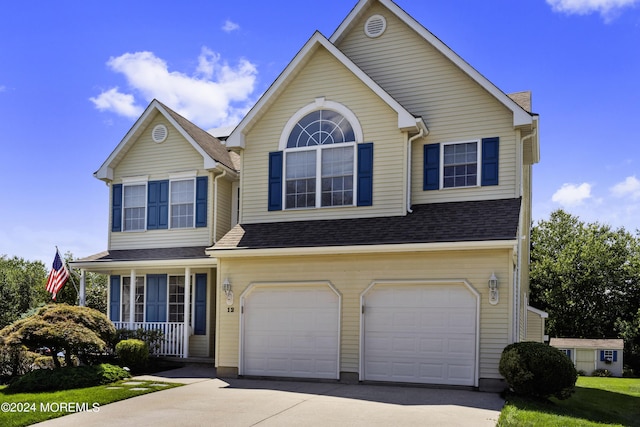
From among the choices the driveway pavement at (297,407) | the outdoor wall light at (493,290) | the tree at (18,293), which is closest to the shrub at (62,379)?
the driveway pavement at (297,407)

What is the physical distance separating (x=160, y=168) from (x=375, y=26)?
8356mm

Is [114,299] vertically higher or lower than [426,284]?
lower

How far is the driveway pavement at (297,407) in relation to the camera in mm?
9789

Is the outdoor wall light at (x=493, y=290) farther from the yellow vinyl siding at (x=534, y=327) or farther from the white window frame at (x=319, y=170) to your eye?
the yellow vinyl siding at (x=534, y=327)

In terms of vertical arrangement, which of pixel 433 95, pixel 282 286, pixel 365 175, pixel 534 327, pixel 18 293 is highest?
pixel 433 95

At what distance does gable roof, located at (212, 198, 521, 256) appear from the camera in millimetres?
13133

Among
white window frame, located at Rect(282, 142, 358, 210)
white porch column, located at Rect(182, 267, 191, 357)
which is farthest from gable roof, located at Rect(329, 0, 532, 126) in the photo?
white porch column, located at Rect(182, 267, 191, 357)

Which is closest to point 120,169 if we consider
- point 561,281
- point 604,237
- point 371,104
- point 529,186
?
point 371,104

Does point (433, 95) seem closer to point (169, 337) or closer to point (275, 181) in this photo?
point (275, 181)

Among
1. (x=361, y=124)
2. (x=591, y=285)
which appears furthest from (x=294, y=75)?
(x=591, y=285)

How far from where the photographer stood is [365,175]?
15180mm

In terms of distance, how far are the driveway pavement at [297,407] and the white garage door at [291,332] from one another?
2.48 feet

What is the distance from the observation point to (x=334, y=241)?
556 inches

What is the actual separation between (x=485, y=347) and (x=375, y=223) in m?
3.83
